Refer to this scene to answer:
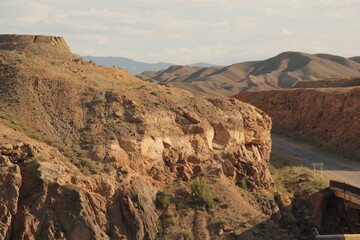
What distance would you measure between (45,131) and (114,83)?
21.5ft

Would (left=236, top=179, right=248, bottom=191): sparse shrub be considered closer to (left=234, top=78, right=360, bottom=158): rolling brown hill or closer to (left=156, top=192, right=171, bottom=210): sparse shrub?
(left=156, top=192, right=171, bottom=210): sparse shrub

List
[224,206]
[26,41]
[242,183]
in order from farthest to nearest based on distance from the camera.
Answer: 1. [26,41]
2. [242,183]
3. [224,206]

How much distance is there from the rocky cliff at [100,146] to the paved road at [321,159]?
678 cm

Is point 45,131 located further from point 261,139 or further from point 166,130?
point 261,139

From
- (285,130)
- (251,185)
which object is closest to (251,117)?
(251,185)

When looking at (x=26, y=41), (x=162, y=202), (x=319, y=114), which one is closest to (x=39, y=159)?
(x=162, y=202)

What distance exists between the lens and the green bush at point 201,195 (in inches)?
885

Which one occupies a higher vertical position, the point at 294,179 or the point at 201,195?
the point at 201,195

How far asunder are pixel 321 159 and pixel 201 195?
16.7 meters

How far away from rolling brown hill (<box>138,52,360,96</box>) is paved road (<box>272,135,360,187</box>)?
59.0m

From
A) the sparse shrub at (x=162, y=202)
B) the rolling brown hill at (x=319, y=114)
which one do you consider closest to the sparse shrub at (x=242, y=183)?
the sparse shrub at (x=162, y=202)

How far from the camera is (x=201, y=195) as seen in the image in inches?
885

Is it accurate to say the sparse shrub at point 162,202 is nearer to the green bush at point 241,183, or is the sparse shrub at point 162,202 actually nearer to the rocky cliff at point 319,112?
the green bush at point 241,183

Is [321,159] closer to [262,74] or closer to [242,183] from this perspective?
[242,183]
